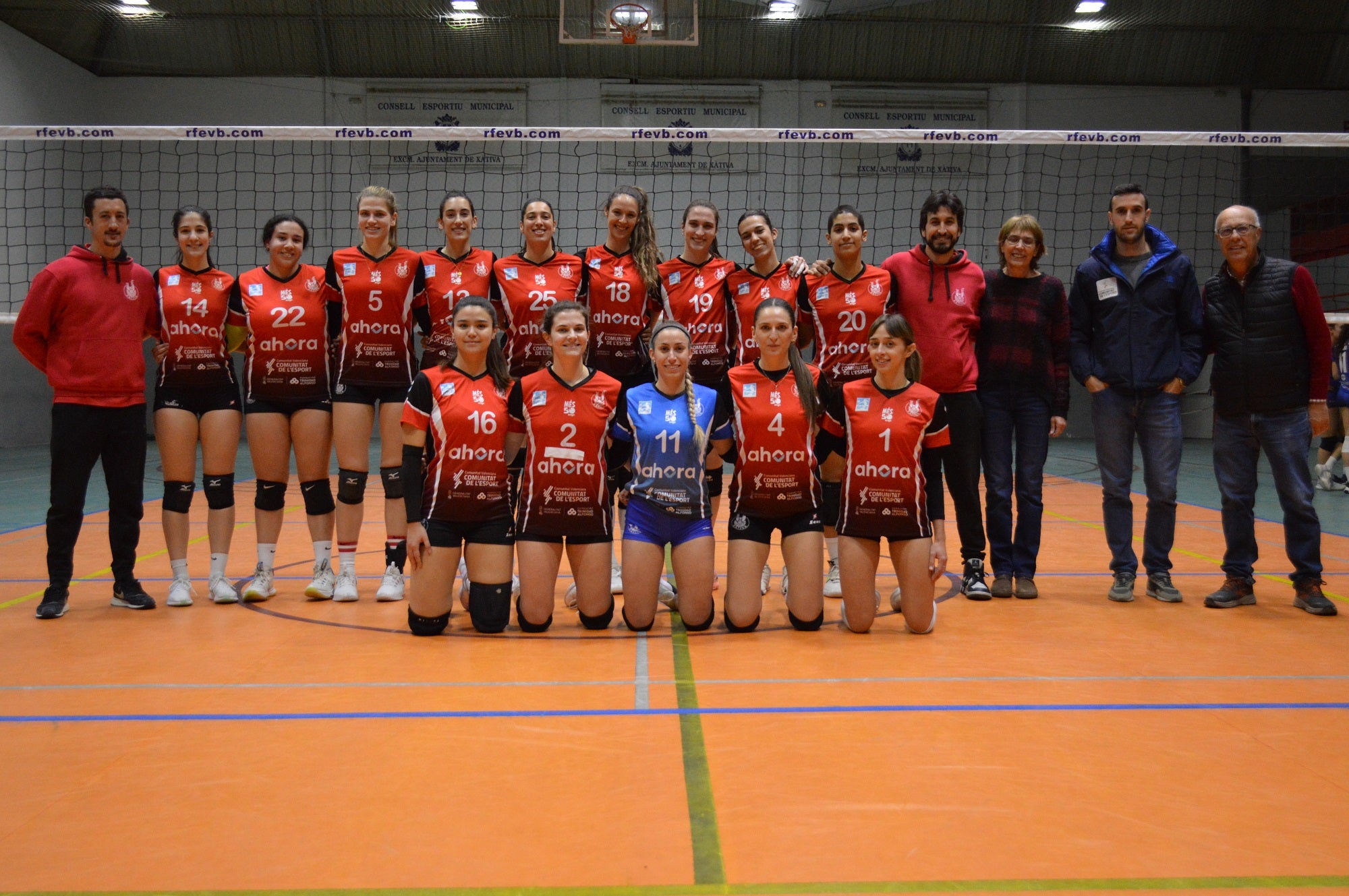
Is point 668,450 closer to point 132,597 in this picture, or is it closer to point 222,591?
point 222,591

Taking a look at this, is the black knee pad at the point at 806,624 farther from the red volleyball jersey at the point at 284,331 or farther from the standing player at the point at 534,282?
the red volleyball jersey at the point at 284,331

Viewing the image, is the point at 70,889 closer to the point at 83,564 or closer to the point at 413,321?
the point at 413,321

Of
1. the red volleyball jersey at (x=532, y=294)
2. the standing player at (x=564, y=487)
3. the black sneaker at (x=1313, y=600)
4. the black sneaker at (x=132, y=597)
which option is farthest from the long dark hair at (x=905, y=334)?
the black sneaker at (x=132, y=597)

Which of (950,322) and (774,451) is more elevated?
(950,322)

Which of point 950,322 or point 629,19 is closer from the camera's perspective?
point 950,322

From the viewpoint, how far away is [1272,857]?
88.6 inches

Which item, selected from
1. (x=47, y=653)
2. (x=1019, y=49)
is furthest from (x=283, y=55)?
(x=47, y=653)

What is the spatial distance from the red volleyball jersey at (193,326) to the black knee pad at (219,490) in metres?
0.48

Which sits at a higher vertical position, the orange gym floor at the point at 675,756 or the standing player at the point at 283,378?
the standing player at the point at 283,378

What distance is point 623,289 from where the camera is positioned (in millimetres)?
4988

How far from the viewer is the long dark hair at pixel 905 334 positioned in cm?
443

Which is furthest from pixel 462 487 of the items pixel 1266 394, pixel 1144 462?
pixel 1266 394

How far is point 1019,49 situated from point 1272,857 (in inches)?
726

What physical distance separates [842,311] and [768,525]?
47.7 inches
